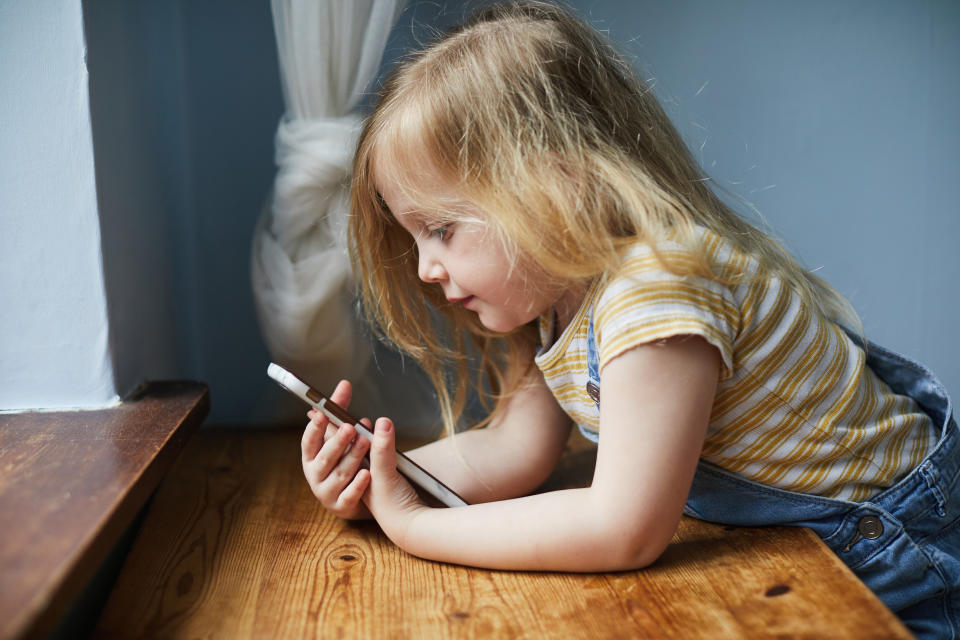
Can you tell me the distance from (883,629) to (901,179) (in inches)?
28.9

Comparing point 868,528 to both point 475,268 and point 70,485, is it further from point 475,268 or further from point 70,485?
point 70,485

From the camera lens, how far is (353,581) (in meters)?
0.64

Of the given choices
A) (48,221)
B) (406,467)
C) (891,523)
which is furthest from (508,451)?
(48,221)

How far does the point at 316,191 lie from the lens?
908mm

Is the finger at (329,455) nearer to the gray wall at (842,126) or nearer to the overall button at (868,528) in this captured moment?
the overall button at (868,528)

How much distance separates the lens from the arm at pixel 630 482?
62cm

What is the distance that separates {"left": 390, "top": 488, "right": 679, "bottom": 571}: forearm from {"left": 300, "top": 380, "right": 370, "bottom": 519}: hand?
0.26 feet

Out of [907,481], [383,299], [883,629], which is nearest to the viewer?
[883,629]

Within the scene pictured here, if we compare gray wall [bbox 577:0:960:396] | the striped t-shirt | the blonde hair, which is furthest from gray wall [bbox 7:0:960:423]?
the striped t-shirt

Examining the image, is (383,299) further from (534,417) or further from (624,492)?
(624,492)

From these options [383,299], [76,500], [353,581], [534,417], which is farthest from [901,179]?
[76,500]

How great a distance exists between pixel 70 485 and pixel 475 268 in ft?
1.17

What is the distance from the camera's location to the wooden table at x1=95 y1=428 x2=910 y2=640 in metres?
0.56

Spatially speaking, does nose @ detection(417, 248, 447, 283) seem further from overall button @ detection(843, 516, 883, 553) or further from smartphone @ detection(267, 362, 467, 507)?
overall button @ detection(843, 516, 883, 553)
